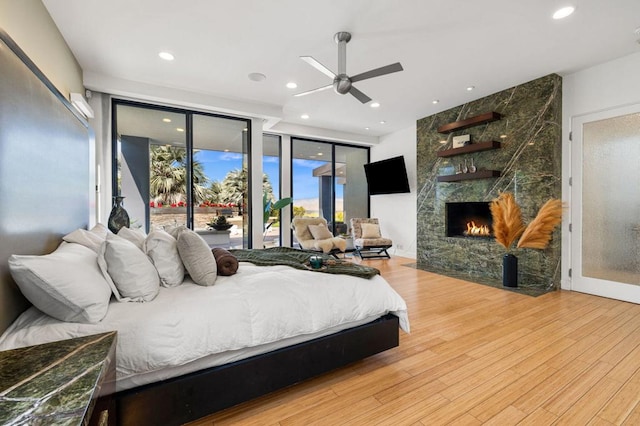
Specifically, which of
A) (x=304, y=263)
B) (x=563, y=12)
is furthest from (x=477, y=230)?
(x=304, y=263)

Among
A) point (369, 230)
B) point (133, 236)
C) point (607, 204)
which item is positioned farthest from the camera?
point (369, 230)

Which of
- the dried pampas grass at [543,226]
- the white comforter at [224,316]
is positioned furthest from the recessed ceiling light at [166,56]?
the dried pampas grass at [543,226]

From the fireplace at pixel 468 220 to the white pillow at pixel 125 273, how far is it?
485 centimetres

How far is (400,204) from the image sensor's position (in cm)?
662

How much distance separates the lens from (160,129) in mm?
4578

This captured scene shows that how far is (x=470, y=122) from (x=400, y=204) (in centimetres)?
243

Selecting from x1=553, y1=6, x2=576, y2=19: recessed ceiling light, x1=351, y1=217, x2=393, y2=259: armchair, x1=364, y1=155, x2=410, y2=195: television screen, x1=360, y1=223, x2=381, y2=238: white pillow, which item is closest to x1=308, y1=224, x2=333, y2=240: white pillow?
x1=351, y1=217, x2=393, y2=259: armchair

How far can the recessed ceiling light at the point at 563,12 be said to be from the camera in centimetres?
250

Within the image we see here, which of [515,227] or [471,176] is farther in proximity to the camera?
[471,176]

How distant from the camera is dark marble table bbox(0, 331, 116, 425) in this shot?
678 mm

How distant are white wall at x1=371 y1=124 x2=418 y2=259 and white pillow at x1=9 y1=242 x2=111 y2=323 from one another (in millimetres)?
5738

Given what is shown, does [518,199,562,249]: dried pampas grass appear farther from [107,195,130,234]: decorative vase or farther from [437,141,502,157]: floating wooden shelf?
[107,195,130,234]: decorative vase

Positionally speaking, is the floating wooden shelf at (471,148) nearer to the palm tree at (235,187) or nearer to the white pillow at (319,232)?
the white pillow at (319,232)

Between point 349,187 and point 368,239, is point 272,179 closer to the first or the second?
point 349,187
